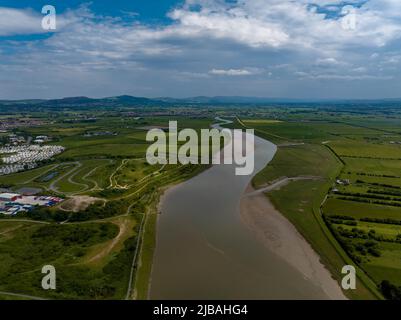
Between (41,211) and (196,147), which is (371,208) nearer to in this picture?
(41,211)

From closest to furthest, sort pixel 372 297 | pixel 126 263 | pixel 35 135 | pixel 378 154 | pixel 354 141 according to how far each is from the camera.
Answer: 1. pixel 372 297
2. pixel 126 263
3. pixel 378 154
4. pixel 354 141
5. pixel 35 135

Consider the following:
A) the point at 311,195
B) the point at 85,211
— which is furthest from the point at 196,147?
→ the point at 85,211

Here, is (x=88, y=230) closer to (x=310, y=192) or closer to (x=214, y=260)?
(x=214, y=260)

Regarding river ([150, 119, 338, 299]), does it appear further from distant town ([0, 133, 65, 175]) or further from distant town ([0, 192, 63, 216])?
distant town ([0, 133, 65, 175])

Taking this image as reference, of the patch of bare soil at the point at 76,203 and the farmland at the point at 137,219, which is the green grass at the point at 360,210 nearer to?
the farmland at the point at 137,219

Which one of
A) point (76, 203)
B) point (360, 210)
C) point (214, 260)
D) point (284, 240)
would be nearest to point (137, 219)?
point (76, 203)

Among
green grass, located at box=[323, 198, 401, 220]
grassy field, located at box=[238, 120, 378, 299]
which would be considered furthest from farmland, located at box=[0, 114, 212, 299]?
green grass, located at box=[323, 198, 401, 220]

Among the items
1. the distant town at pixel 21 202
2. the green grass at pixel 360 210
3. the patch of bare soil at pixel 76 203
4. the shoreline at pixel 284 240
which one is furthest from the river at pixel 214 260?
the distant town at pixel 21 202
